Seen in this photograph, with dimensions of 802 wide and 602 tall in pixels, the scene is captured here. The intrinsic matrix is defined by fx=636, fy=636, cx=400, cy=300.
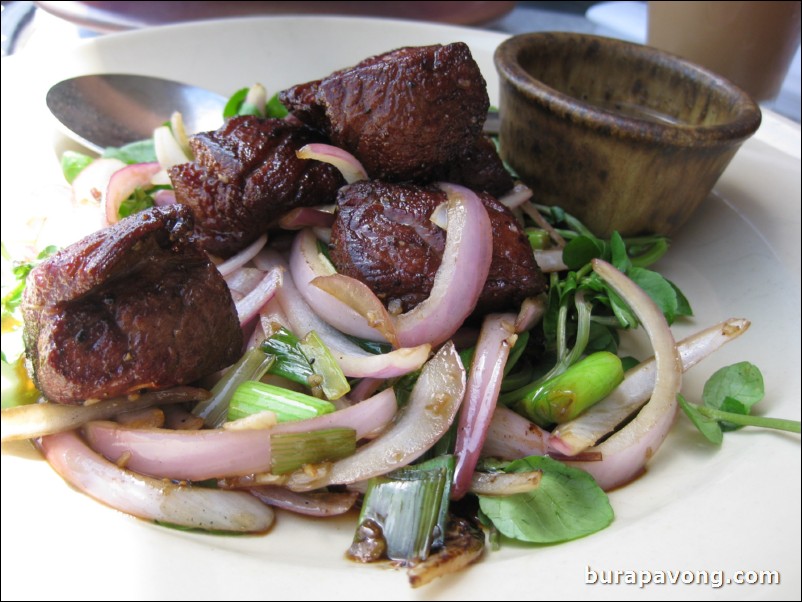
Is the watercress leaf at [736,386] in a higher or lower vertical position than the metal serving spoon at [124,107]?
lower

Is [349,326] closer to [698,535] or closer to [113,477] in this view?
[113,477]

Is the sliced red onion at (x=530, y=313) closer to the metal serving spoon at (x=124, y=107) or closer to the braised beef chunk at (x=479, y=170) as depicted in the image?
the braised beef chunk at (x=479, y=170)

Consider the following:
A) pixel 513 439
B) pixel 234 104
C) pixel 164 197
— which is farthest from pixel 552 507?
pixel 234 104

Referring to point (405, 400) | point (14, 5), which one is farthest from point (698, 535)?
point (14, 5)

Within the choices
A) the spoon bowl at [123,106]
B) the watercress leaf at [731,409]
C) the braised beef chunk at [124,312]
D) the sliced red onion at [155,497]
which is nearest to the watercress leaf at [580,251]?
the watercress leaf at [731,409]

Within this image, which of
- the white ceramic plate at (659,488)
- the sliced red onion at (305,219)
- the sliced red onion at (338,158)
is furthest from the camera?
the sliced red onion at (305,219)

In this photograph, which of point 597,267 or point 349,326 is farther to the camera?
point 597,267

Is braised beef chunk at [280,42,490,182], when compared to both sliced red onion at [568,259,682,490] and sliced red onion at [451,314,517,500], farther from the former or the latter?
sliced red onion at [568,259,682,490]
